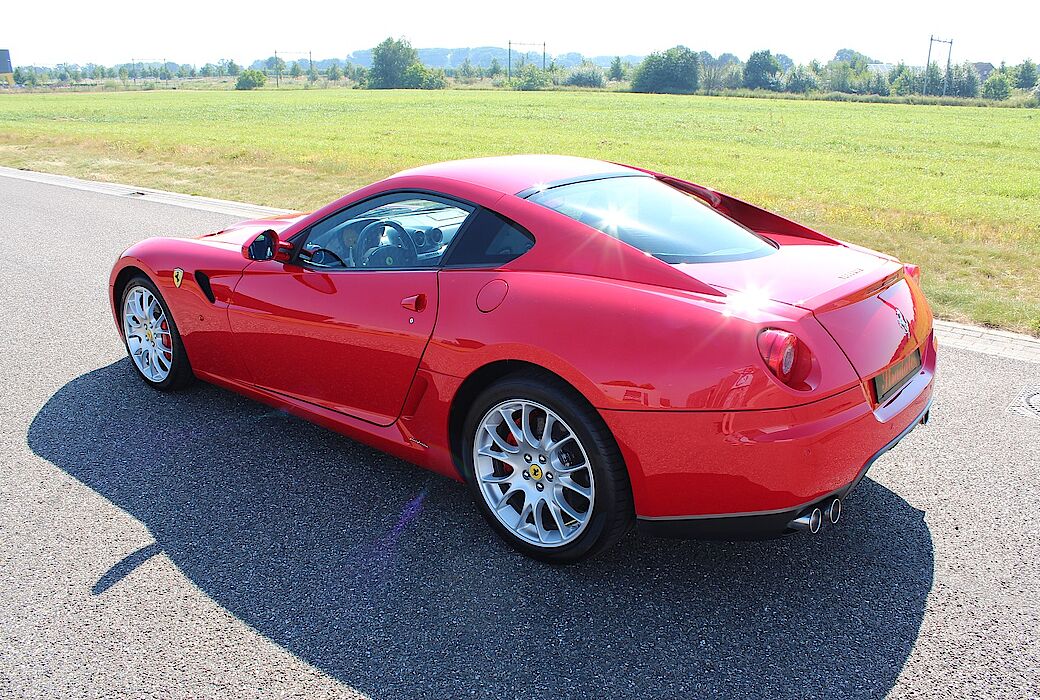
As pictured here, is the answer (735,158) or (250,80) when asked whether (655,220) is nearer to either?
(735,158)

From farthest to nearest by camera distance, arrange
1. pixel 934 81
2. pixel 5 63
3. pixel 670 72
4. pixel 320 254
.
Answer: pixel 5 63 < pixel 934 81 < pixel 670 72 < pixel 320 254

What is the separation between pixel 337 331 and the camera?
3715 millimetres

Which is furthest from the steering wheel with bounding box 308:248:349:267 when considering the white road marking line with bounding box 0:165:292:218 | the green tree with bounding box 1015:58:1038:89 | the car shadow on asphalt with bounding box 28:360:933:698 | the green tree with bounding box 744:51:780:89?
the green tree with bounding box 1015:58:1038:89

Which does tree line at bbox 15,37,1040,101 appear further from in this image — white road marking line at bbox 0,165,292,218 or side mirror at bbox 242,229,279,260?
side mirror at bbox 242,229,279,260

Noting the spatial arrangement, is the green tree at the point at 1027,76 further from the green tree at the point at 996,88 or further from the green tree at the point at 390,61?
the green tree at the point at 390,61

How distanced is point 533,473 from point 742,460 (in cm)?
80

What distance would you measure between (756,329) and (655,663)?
1.08 metres

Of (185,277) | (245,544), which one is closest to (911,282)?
(245,544)

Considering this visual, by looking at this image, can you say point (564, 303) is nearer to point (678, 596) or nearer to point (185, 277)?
point (678, 596)

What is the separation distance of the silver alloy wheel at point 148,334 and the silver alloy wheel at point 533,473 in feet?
7.50

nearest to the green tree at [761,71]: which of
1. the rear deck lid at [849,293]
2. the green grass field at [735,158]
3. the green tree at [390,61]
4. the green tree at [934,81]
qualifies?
the green tree at [934,81]

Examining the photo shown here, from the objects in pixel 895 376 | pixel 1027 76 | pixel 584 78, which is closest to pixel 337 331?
pixel 895 376

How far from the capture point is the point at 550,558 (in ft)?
10.5

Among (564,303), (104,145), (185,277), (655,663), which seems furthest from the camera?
(104,145)
